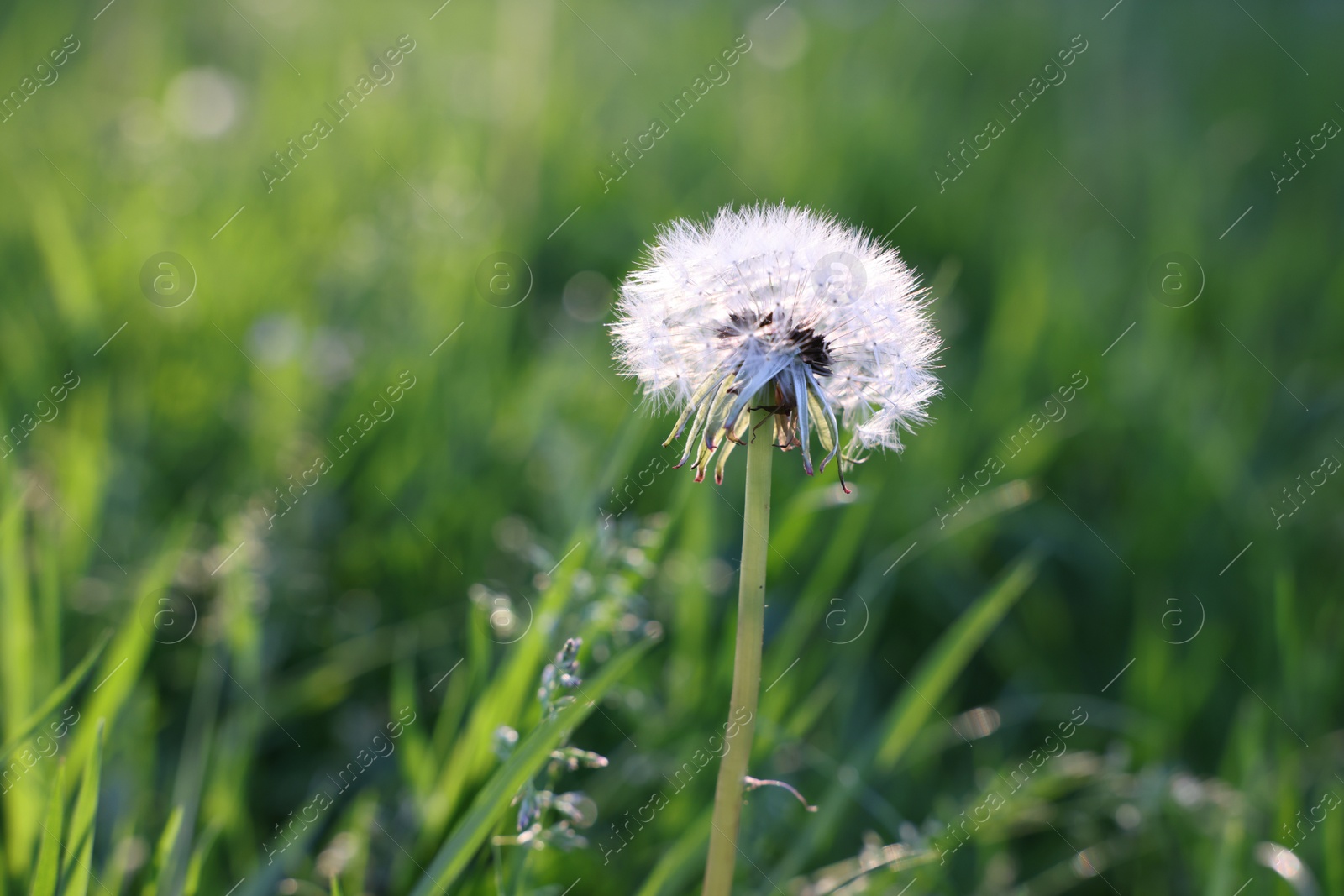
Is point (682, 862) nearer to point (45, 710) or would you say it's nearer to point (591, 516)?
point (591, 516)

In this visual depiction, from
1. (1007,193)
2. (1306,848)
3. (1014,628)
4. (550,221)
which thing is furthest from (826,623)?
(1007,193)

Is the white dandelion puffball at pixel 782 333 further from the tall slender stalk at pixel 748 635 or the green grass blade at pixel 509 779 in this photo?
the green grass blade at pixel 509 779

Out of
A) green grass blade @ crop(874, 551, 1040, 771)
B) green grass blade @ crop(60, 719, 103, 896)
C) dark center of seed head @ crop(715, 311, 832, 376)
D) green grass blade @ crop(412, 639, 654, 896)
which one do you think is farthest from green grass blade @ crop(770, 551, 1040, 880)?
green grass blade @ crop(60, 719, 103, 896)

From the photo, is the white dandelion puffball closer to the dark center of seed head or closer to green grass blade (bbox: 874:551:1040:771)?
the dark center of seed head

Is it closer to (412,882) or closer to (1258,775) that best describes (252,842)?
(412,882)

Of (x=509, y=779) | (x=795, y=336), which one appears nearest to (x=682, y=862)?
(x=509, y=779)

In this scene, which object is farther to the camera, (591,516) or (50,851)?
(591,516)
